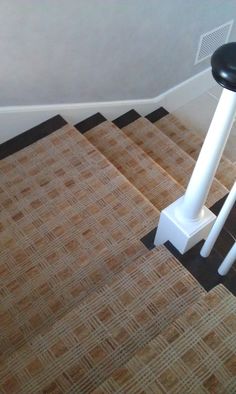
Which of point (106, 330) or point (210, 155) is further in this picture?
point (106, 330)

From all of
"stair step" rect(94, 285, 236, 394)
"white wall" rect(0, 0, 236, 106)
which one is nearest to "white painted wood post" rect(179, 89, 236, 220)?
"stair step" rect(94, 285, 236, 394)

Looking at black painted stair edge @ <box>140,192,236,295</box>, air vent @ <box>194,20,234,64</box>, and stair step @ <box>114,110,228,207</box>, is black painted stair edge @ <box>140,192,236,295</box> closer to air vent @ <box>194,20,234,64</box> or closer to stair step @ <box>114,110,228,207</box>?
stair step @ <box>114,110,228,207</box>

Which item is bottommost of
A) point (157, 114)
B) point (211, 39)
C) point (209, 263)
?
point (157, 114)

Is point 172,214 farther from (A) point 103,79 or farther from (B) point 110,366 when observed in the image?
(A) point 103,79

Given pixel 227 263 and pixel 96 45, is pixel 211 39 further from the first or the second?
pixel 227 263

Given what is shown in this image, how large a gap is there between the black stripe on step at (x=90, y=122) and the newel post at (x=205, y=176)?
0.98 meters

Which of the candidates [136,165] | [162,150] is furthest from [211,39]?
[136,165]

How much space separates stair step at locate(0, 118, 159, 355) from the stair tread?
1.41 ft

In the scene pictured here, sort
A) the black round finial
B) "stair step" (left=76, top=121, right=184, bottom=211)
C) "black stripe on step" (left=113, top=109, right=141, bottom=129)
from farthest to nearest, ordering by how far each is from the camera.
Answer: "black stripe on step" (left=113, top=109, right=141, bottom=129), "stair step" (left=76, top=121, right=184, bottom=211), the black round finial

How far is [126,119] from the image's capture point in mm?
2572

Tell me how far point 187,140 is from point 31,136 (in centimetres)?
106

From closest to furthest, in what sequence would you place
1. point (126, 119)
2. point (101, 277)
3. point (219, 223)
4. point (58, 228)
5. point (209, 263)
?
1. point (219, 223)
2. point (209, 263)
3. point (101, 277)
4. point (58, 228)
5. point (126, 119)

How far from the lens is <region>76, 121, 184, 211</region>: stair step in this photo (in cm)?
198

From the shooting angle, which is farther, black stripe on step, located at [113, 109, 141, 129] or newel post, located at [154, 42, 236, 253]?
black stripe on step, located at [113, 109, 141, 129]
